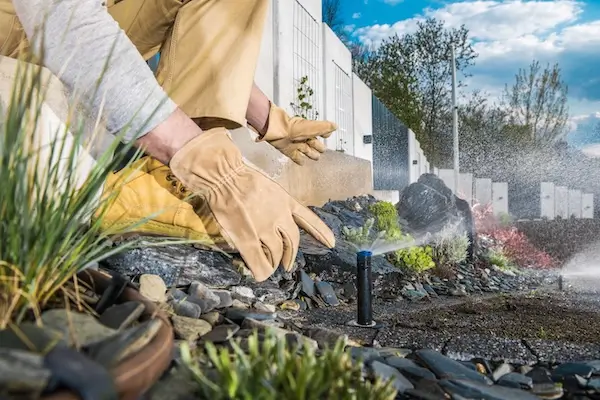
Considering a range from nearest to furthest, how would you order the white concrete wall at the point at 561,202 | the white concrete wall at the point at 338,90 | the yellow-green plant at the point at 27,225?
the yellow-green plant at the point at 27,225 → the white concrete wall at the point at 338,90 → the white concrete wall at the point at 561,202

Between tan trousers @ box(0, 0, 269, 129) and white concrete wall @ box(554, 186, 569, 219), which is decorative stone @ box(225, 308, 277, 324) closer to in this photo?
tan trousers @ box(0, 0, 269, 129)

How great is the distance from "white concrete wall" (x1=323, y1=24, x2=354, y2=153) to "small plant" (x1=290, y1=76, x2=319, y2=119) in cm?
131

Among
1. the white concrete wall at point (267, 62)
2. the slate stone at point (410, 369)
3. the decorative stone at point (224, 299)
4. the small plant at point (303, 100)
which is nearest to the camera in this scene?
the slate stone at point (410, 369)

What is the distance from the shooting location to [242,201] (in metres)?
1.58

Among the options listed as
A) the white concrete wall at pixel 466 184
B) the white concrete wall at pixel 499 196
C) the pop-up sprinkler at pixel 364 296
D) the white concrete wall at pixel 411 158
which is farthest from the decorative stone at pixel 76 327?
the white concrete wall at pixel 499 196

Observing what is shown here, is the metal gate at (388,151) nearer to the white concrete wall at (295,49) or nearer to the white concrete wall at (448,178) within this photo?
the white concrete wall at (448,178)

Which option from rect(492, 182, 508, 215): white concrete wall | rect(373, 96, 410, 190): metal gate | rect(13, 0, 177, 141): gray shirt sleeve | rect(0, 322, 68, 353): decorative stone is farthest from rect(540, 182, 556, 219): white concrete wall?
rect(0, 322, 68, 353): decorative stone

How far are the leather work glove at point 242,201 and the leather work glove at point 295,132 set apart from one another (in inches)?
32.4

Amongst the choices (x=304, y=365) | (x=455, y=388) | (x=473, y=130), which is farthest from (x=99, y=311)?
(x=473, y=130)

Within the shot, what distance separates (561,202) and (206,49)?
2260 cm

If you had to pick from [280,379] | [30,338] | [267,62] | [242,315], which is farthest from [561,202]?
[30,338]

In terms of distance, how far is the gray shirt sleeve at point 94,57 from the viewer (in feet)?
4.46

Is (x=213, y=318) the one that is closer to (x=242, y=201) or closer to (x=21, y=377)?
(x=242, y=201)

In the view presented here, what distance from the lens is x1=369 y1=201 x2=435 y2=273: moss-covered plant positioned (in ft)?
16.5
